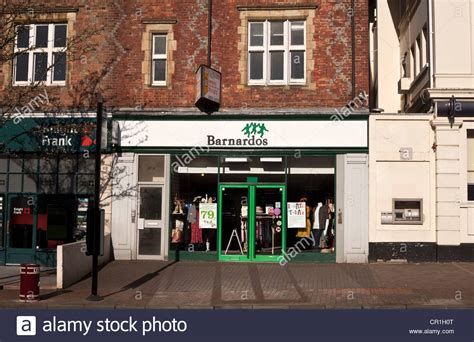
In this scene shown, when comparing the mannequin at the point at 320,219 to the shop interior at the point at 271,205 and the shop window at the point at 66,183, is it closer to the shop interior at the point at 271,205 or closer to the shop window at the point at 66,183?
the shop interior at the point at 271,205

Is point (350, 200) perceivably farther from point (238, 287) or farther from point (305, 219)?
point (238, 287)

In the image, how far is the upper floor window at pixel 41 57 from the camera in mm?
17781

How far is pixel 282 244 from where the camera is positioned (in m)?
17.1

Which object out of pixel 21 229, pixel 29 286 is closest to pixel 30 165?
pixel 21 229

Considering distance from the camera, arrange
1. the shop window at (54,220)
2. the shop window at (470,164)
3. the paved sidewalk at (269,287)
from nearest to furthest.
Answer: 1. the paved sidewalk at (269,287)
2. the shop window at (470,164)
3. the shop window at (54,220)

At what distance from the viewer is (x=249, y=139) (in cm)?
1698

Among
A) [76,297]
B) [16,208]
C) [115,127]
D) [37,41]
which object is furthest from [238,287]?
[37,41]

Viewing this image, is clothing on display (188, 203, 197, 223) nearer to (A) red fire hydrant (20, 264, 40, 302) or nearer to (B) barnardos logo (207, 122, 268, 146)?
(B) barnardos logo (207, 122, 268, 146)

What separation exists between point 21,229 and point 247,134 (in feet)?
24.6

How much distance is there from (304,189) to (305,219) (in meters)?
0.90

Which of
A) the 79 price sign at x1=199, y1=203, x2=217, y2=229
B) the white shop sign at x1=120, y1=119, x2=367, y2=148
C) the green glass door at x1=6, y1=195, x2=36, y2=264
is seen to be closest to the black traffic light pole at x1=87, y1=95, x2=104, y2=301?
the white shop sign at x1=120, y1=119, x2=367, y2=148

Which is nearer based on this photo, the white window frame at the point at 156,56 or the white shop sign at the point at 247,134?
the white shop sign at the point at 247,134

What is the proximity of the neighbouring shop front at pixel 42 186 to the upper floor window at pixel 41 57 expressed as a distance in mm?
1544

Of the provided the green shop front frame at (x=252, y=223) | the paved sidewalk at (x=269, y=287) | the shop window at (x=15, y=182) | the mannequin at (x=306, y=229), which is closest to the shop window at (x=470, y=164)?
the paved sidewalk at (x=269, y=287)
